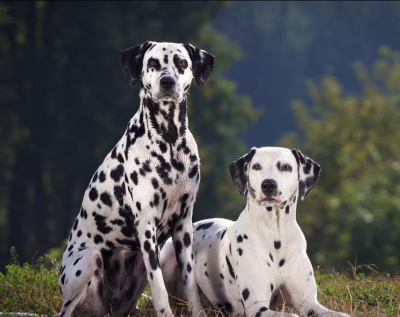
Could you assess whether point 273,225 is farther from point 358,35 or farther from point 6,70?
point 358,35

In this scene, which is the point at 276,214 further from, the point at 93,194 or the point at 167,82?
the point at 93,194

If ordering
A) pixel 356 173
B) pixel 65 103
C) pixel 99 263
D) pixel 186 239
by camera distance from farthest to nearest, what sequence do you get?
pixel 356 173
pixel 65 103
pixel 186 239
pixel 99 263

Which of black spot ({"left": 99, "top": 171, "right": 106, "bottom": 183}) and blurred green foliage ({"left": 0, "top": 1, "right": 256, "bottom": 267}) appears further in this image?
blurred green foliage ({"left": 0, "top": 1, "right": 256, "bottom": 267})

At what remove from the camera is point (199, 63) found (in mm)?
7699

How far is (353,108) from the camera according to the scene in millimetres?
39969

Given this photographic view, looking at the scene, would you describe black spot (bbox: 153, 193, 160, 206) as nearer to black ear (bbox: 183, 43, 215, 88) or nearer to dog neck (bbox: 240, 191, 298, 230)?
dog neck (bbox: 240, 191, 298, 230)

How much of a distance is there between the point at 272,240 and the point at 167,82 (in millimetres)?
1804

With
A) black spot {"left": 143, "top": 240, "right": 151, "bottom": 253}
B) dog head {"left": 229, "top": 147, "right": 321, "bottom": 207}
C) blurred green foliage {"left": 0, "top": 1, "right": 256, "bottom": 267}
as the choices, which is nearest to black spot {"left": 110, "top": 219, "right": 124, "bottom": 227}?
black spot {"left": 143, "top": 240, "right": 151, "bottom": 253}

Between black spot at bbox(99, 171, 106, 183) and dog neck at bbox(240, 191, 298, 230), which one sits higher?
black spot at bbox(99, 171, 106, 183)

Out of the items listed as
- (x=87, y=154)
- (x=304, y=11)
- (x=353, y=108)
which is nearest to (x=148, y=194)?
(x=87, y=154)

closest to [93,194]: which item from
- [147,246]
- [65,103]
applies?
[147,246]

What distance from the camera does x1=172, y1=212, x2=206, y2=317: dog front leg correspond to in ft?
24.4

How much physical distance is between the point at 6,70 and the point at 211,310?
24.1 meters

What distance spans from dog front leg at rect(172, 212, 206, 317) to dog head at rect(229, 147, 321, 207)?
688 millimetres
